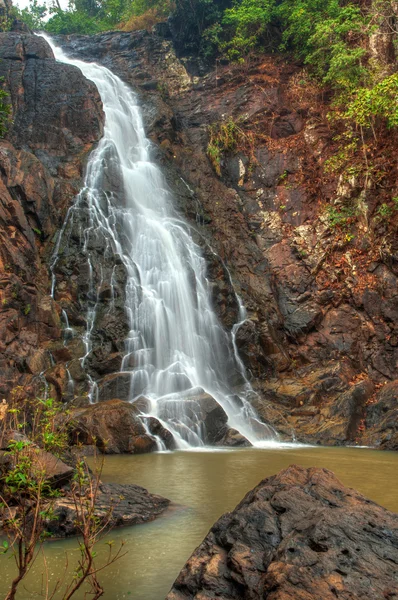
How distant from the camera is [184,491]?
23.4 feet

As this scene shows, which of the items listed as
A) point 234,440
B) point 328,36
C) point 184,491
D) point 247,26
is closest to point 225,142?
point 328,36

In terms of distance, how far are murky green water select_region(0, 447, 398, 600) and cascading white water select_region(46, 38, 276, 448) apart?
2.19m

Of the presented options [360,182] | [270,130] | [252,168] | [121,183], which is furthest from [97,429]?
[270,130]

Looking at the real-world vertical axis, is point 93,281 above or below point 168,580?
above

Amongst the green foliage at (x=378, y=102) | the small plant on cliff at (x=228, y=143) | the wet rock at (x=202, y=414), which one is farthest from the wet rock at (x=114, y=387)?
the small plant on cliff at (x=228, y=143)

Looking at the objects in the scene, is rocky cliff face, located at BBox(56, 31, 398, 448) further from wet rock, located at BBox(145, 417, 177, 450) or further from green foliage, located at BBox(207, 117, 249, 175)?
wet rock, located at BBox(145, 417, 177, 450)

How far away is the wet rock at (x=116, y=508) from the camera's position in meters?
5.13

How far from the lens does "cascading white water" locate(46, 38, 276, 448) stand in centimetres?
1330

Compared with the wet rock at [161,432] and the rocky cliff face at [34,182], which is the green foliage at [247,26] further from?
the wet rock at [161,432]

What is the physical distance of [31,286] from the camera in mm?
14305

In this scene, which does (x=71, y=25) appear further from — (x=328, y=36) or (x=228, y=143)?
(x=328, y=36)

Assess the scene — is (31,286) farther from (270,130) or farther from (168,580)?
(270,130)

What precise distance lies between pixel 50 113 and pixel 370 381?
667 inches

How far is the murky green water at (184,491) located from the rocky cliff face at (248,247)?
10.0 feet
